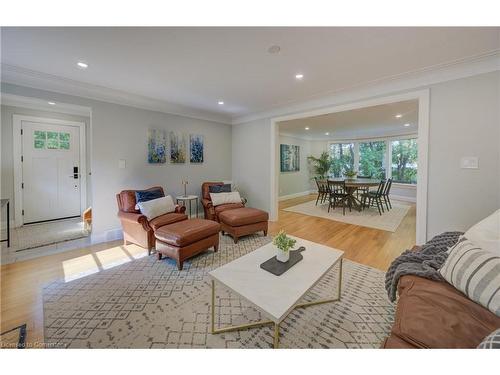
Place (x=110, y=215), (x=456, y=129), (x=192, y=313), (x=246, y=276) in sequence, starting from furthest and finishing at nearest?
(x=110, y=215), (x=456, y=129), (x=192, y=313), (x=246, y=276)

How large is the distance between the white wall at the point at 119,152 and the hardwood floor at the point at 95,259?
73cm

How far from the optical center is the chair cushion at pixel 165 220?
2707mm

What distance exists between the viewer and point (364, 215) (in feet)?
Result: 16.3

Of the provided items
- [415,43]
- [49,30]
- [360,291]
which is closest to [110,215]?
[49,30]

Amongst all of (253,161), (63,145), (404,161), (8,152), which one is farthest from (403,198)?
(8,152)

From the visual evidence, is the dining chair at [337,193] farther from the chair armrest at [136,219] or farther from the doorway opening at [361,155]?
the chair armrest at [136,219]

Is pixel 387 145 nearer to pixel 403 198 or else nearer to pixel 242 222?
pixel 403 198

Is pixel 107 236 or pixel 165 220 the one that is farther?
pixel 107 236

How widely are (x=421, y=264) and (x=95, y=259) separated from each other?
358 cm

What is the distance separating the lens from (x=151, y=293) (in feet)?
6.47

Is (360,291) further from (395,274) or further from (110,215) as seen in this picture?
(110,215)

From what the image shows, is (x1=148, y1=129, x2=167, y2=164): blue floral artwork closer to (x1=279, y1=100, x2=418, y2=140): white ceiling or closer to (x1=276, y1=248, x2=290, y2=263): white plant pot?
(x1=279, y1=100, x2=418, y2=140): white ceiling

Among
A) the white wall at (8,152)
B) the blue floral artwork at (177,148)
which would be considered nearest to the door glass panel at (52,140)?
the white wall at (8,152)
